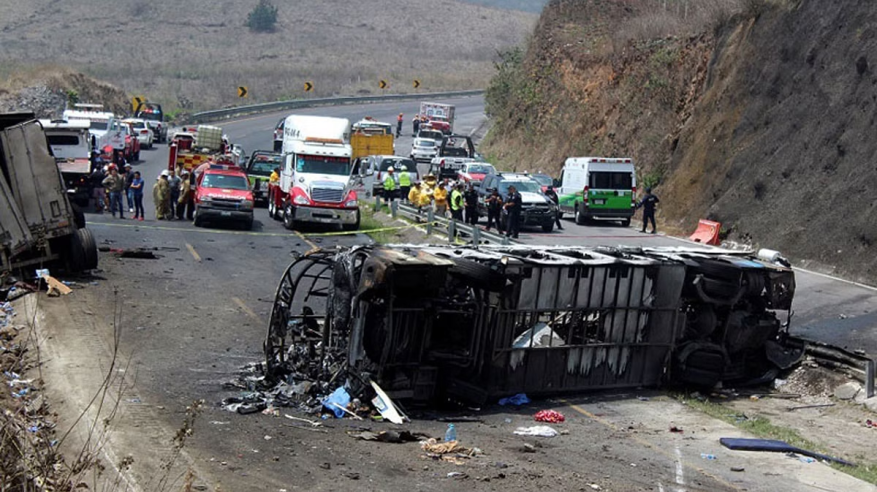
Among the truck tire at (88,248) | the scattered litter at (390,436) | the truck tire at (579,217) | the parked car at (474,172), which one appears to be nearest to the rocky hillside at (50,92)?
the parked car at (474,172)

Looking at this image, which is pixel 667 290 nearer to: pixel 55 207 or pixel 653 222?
→ pixel 55 207

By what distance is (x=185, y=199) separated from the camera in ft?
114

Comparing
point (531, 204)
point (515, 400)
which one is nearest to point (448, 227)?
point (531, 204)

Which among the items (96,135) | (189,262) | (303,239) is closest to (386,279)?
(189,262)

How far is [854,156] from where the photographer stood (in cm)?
3022

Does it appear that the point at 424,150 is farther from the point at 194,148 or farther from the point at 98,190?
the point at 98,190

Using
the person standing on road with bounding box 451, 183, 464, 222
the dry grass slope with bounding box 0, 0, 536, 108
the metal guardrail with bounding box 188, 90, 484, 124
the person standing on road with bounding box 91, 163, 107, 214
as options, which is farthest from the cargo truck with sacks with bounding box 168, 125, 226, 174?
the dry grass slope with bounding box 0, 0, 536, 108

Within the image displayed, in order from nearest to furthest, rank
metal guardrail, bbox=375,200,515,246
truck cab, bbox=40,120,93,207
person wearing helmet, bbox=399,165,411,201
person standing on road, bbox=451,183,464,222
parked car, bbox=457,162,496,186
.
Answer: metal guardrail, bbox=375,200,515,246
person standing on road, bbox=451,183,464,222
truck cab, bbox=40,120,93,207
parked car, bbox=457,162,496,186
person wearing helmet, bbox=399,165,411,201

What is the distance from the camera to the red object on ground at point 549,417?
1427cm

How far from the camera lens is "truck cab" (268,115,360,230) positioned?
107 ft

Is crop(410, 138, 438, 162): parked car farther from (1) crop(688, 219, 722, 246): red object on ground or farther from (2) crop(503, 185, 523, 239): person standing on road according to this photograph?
(2) crop(503, 185, 523, 239): person standing on road

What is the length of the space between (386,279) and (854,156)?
21.3 m

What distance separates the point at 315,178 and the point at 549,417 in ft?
66.9

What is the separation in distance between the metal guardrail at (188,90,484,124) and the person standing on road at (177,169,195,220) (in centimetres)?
4190
